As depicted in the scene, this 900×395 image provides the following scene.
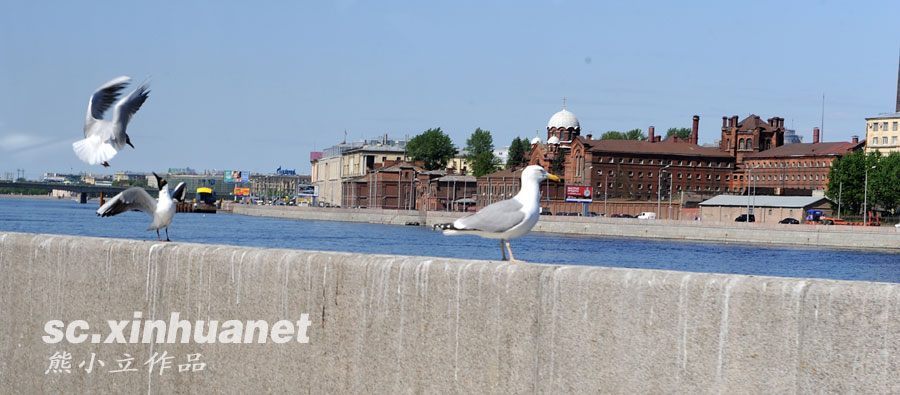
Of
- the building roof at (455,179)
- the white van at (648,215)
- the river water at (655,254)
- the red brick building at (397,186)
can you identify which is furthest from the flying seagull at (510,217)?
the red brick building at (397,186)

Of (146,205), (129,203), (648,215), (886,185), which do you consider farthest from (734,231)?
(129,203)

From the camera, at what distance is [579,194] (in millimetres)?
118812

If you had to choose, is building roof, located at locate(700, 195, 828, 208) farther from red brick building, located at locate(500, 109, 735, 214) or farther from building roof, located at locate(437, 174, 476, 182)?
building roof, located at locate(437, 174, 476, 182)

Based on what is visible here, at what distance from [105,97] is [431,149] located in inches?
6027

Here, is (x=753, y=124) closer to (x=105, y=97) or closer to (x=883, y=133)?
(x=883, y=133)

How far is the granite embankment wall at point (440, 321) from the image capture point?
17.0 ft

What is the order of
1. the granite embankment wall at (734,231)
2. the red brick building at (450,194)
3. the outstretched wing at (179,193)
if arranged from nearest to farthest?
the outstretched wing at (179,193), the granite embankment wall at (734,231), the red brick building at (450,194)

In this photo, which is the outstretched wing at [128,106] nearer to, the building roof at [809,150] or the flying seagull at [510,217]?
the flying seagull at [510,217]

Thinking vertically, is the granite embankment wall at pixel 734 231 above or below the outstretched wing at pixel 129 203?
below

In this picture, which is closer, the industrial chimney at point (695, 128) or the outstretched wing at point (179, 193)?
the outstretched wing at point (179, 193)

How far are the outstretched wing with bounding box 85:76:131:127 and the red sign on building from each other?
10837cm

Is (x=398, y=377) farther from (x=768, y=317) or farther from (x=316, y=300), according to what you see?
(x=768, y=317)

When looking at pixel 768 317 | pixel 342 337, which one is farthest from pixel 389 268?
pixel 768 317

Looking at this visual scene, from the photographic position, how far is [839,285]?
16.7 ft
